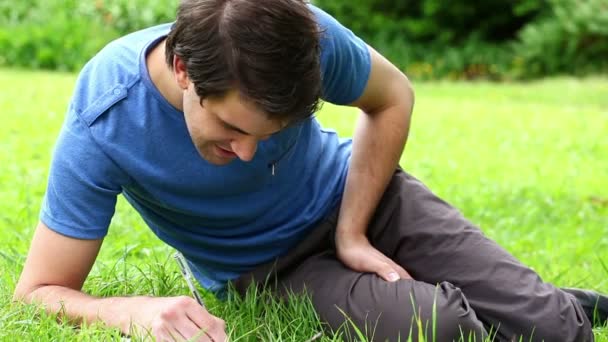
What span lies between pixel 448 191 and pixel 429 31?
12.8m

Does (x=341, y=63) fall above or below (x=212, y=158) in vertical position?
above

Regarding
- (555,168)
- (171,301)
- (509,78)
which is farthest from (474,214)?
(509,78)

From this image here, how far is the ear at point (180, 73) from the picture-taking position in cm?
222

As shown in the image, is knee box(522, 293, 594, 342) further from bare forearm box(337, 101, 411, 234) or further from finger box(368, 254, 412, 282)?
bare forearm box(337, 101, 411, 234)

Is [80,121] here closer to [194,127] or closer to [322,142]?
[194,127]

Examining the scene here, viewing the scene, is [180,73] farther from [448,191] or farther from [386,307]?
[448,191]

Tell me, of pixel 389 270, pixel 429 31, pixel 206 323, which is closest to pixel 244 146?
pixel 206 323

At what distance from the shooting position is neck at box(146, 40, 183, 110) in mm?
2408

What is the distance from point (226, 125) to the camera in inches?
87.0

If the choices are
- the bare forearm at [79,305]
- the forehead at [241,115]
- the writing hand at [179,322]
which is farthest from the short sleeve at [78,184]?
the forehead at [241,115]

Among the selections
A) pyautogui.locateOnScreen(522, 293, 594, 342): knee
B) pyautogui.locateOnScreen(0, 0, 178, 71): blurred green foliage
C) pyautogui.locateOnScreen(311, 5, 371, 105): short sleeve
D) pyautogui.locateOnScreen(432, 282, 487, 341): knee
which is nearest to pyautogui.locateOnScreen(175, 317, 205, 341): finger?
pyautogui.locateOnScreen(432, 282, 487, 341): knee

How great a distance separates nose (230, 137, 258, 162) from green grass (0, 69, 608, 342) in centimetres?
53

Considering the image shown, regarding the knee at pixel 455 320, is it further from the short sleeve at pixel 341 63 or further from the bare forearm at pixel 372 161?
the short sleeve at pixel 341 63

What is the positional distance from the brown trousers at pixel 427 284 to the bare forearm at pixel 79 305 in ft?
1.59
